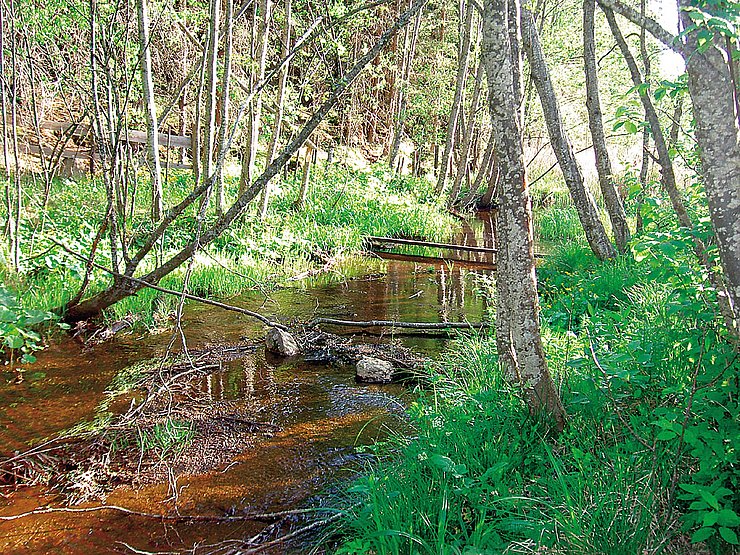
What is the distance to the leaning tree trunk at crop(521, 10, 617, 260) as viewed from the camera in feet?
22.3

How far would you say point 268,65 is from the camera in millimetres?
Result: 12625

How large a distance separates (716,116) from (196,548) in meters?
3.28

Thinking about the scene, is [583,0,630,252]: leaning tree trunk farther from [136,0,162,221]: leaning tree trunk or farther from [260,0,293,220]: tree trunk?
[136,0,162,221]: leaning tree trunk

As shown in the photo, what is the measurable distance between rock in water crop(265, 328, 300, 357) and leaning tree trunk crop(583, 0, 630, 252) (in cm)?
455

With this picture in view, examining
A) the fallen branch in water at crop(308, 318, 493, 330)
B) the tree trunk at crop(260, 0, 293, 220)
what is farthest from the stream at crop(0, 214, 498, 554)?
the tree trunk at crop(260, 0, 293, 220)

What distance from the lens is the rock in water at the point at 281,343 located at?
19.2 feet

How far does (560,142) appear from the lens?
7.16m

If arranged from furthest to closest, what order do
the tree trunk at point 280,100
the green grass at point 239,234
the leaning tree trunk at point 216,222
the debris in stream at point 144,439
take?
the tree trunk at point 280,100, the green grass at point 239,234, the leaning tree trunk at point 216,222, the debris in stream at point 144,439

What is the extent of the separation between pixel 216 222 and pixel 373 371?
218 cm

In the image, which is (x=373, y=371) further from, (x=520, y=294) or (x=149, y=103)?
(x=149, y=103)

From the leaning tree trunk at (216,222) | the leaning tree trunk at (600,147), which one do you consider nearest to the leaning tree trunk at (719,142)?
the leaning tree trunk at (216,222)

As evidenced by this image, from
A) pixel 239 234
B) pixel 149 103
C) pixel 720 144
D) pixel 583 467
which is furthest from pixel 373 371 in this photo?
pixel 239 234

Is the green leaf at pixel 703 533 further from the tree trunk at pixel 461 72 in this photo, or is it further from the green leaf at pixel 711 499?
the tree trunk at pixel 461 72

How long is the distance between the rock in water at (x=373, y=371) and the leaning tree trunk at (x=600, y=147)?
A: 3.96m
